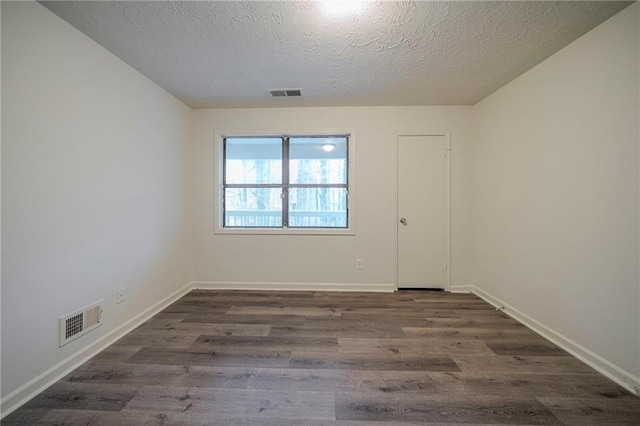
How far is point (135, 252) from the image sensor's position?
2297 millimetres

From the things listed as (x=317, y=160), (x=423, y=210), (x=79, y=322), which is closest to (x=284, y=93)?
(x=317, y=160)

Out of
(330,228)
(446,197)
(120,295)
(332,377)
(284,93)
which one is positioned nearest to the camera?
(332,377)

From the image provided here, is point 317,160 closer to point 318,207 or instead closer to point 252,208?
point 318,207

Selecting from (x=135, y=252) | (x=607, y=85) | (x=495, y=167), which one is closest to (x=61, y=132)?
(x=135, y=252)

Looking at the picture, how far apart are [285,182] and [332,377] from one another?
237cm

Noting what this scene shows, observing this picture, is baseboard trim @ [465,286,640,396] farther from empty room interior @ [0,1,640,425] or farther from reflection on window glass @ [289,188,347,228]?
reflection on window glass @ [289,188,347,228]

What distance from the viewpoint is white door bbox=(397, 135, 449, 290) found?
3.18m

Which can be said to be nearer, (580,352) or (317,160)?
(580,352)

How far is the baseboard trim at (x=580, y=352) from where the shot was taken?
1.53 metres

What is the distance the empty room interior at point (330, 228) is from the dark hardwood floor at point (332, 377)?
0.05ft

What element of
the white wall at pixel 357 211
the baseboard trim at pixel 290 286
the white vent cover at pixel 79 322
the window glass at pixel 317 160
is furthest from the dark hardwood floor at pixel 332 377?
the window glass at pixel 317 160

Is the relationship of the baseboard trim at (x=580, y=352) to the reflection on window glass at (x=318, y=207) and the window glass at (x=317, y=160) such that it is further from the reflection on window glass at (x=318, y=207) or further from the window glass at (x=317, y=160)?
the window glass at (x=317, y=160)

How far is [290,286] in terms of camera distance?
128 inches

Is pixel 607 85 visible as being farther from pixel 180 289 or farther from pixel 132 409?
pixel 180 289
